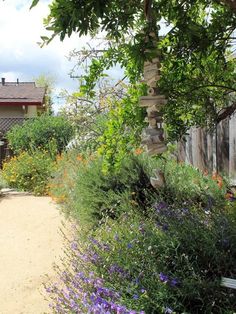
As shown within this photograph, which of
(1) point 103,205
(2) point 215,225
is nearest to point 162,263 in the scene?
(2) point 215,225

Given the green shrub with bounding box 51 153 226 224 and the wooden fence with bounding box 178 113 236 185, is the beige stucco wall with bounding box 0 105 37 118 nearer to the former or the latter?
the wooden fence with bounding box 178 113 236 185

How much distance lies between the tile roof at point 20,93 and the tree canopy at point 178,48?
31205mm

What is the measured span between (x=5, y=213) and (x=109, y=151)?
23.0ft

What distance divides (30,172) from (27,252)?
27.4 ft

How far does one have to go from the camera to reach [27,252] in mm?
6598

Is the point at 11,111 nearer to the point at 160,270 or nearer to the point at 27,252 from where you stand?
the point at 27,252

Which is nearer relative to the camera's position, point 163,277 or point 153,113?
point 163,277

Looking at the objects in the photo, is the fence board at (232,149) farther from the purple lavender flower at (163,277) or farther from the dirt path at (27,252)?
the purple lavender flower at (163,277)

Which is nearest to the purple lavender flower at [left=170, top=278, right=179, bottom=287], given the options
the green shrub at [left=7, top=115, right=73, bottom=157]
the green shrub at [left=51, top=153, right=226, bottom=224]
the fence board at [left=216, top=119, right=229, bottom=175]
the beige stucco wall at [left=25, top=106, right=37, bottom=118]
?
the green shrub at [left=51, top=153, right=226, bottom=224]

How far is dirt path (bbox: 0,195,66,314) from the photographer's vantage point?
470cm

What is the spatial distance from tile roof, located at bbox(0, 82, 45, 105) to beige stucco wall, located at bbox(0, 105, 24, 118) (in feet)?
2.47

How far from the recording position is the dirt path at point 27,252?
4.70 metres

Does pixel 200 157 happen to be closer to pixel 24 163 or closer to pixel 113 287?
pixel 113 287

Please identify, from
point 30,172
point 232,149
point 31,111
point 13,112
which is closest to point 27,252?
point 232,149
